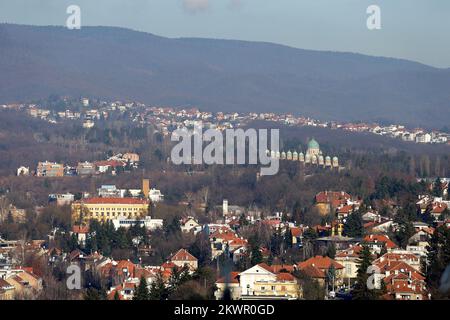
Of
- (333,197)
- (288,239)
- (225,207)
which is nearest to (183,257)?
(288,239)

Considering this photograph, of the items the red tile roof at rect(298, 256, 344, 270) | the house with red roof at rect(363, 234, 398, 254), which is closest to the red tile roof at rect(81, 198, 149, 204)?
the house with red roof at rect(363, 234, 398, 254)

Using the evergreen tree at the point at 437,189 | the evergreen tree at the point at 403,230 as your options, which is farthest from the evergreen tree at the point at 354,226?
the evergreen tree at the point at 437,189

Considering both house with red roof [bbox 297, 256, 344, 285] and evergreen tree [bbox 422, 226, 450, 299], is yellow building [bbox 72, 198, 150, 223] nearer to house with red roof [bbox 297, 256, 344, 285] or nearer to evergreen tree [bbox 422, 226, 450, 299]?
house with red roof [bbox 297, 256, 344, 285]

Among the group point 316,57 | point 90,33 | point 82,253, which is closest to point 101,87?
point 90,33

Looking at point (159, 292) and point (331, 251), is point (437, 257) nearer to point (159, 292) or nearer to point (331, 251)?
point (159, 292)

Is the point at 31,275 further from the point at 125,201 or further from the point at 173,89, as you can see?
the point at 173,89
